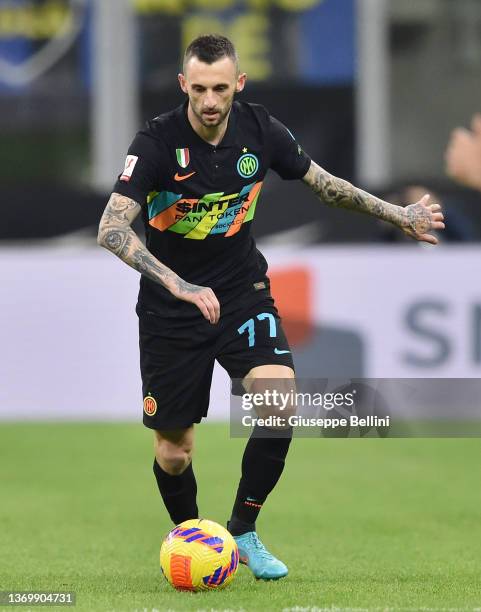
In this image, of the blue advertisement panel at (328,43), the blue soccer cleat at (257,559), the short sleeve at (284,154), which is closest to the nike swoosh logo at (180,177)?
the short sleeve at (284,154)

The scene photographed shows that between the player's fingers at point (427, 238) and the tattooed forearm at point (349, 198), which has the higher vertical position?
the tattooed forearm at point (349, 198)

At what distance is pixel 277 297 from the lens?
36.6 feet

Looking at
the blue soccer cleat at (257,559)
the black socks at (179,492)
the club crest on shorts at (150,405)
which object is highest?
the club crest on shorts at (150,405)

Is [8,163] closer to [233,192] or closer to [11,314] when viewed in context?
[11,314]

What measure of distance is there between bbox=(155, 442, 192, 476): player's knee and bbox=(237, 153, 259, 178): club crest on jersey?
1.18 meters

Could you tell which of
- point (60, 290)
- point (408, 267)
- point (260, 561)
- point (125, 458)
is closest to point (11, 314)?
point (60, 290)

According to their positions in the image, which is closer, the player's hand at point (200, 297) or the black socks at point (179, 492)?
the player's hand at point (200, 297)

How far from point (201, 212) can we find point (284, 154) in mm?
448

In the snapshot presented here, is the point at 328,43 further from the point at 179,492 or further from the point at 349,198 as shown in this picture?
the point at 179,492

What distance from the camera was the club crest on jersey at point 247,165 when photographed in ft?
20.0

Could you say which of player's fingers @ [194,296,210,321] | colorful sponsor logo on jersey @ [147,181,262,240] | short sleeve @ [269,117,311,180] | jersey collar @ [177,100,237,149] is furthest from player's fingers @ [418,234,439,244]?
player's fingers @ [194,296,210,321]

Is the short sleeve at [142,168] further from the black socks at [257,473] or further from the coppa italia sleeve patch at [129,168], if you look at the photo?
the black socks at [257,473]

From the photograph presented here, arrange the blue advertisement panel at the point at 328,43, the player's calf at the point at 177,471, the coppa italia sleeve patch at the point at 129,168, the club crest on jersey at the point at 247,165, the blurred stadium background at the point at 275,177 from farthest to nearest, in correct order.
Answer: the blue advertisement panel at the point at 328,43, the blurred stadium background at the point at 275,177, the player's calf at the point at 177,471, the club crest on jersey at the point at 247,165, the coppa italia sleeve patch at the point at 129,168

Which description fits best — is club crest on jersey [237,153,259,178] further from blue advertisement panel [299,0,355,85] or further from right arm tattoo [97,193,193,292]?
blue advertisement panel [299,0,355,85]
